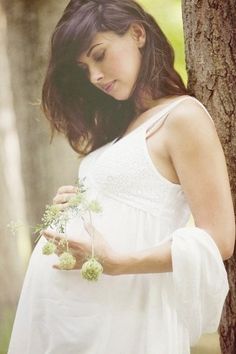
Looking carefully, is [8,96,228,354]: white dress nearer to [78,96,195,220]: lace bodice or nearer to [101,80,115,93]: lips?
[78,96,195,220]: lace bodice

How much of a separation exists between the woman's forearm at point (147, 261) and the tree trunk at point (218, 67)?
26 centimetres

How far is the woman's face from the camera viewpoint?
164 cm

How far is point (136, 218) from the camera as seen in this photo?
1559mm

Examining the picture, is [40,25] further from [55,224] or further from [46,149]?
[55,224]

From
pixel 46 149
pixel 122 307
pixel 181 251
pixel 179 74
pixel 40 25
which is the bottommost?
pixel 122 307

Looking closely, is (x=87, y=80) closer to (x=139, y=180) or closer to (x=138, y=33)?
(x=138, y=33)

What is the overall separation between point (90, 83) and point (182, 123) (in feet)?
0.92

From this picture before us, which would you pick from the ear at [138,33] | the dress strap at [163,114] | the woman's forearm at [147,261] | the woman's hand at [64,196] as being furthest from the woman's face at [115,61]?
the woman's forearm at [147,261]

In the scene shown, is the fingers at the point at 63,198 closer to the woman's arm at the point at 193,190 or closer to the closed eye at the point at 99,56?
the woman's arm at the point at 193,190

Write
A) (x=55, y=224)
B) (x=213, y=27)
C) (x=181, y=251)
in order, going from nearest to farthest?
(x=181, y=251), (x=55, y=224), (x=213, y=27)

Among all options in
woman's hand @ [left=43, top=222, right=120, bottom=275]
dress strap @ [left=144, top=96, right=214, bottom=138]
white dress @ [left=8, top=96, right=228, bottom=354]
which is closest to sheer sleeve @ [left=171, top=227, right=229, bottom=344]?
white dress @ [left=8, top=96, right=228, bottom=354]

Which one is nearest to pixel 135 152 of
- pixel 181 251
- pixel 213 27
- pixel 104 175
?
pixel 104 175

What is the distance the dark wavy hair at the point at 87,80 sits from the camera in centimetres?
165

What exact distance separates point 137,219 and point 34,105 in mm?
416
